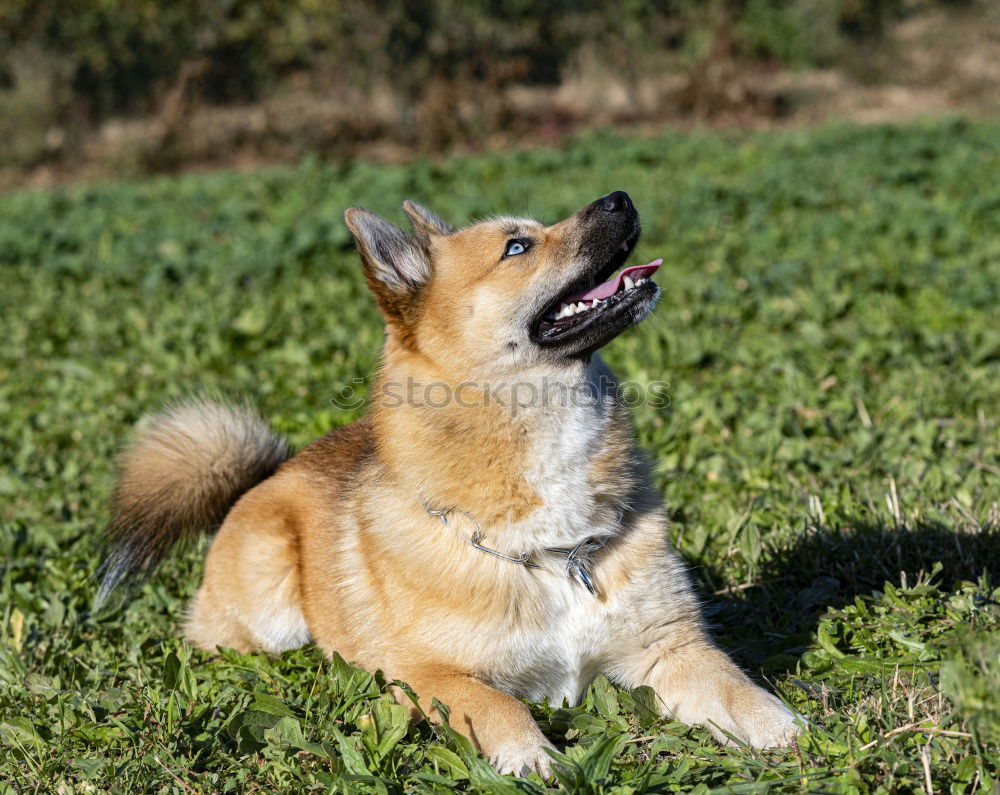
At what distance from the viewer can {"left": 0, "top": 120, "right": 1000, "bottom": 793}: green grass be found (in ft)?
9.04

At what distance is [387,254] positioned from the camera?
10.9ft

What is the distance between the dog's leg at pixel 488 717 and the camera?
2.66 m

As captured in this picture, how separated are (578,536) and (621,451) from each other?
12.7 inches

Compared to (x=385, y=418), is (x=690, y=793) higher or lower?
lower

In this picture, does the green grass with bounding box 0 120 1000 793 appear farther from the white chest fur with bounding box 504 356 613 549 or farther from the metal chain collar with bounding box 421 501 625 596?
the white chest fur with bounding box 504 356 613 549

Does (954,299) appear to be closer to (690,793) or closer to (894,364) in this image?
(894,364)

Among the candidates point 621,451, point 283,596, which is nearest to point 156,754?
point 283,596

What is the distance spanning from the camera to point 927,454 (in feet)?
14.9

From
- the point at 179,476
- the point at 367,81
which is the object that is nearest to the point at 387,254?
the point at 179,476

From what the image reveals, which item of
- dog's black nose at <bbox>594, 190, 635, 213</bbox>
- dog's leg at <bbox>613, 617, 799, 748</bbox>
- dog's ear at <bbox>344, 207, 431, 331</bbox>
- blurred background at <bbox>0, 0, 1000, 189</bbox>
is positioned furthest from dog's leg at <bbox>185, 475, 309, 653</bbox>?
blurred background at <bbox>0, 0, 1000, 189</bbox>

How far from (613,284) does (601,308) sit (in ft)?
0.63

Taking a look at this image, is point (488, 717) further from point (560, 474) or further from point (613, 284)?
point (613, 284)

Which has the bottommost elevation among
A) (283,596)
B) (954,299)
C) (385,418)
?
(954,299)

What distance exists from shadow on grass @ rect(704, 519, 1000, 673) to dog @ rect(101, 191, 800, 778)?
48 centimetres
